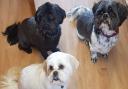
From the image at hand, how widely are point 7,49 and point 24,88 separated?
0.60m

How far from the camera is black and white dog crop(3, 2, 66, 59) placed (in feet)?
6.57

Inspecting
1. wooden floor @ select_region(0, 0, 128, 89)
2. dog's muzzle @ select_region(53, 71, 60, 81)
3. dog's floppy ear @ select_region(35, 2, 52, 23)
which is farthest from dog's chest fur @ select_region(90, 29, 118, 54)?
dog's muzzle @ select_region(53, 71, 60, 81)

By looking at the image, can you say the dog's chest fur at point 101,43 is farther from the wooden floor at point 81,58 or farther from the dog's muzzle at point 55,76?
the dog's muzzle at point 55,76

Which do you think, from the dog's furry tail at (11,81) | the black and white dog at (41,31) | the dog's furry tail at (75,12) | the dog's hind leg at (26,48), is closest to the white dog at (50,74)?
the dog's furry tail at (11,81)

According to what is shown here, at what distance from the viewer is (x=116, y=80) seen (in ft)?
7.31

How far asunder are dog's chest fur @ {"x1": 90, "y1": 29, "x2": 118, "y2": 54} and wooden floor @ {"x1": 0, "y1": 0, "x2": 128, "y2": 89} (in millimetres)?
111

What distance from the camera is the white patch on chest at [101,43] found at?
7.10 ft

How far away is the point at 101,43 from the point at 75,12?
1.52 ft

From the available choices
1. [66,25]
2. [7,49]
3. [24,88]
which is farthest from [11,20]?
[24,88]

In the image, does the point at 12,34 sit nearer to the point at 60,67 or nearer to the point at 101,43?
the point at 101,43

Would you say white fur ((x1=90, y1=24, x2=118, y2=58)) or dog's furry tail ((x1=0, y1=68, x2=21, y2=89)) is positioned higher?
white fur ((x1=90, y1=24, x2=118, y2=58))

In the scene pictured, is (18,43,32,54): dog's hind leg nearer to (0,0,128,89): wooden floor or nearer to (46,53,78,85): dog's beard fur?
(0,0,128,89): wooden floor

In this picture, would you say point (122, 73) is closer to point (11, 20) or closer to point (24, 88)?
point (24, 88)

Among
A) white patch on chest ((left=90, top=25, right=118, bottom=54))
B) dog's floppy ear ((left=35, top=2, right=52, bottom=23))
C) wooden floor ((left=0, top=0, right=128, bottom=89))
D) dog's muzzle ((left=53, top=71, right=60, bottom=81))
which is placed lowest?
wooden floor ((left=0, top=0, right=128, bottom=89))
